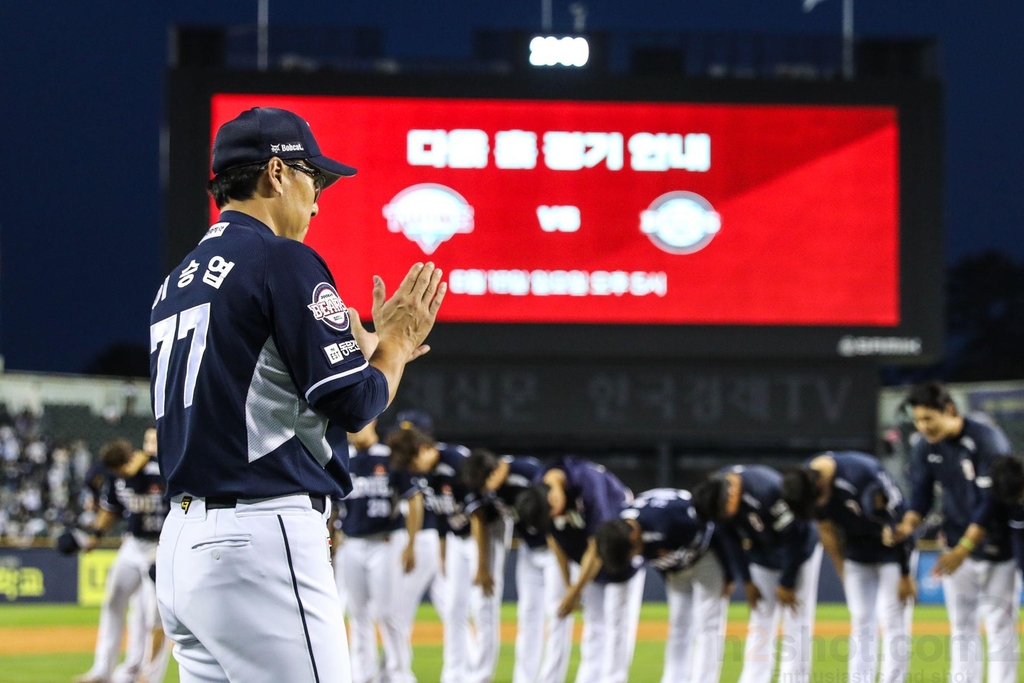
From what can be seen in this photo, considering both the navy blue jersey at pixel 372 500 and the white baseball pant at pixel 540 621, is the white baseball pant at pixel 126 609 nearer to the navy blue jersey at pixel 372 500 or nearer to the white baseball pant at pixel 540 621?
the navy blue jersey at pixel 372 500

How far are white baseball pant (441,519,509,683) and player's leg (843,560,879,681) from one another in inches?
93.9

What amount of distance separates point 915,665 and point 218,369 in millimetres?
9144

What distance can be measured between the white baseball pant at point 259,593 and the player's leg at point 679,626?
5.41 meters

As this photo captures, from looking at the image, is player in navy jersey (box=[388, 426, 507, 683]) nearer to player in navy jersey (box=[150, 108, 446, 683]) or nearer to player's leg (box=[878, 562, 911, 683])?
player's leg (box=[878, 562, 911, 683])

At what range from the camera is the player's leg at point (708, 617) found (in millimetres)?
7516

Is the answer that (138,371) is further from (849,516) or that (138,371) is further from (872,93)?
(849,516)

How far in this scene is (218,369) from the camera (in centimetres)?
246

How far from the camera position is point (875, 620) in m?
7.50

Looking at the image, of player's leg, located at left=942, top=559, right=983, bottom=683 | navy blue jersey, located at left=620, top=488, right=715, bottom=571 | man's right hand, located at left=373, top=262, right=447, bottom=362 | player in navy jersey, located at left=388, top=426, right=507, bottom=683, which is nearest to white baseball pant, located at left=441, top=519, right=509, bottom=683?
player in navy jersey, located at left=388, top=426, right=507, bottom=683

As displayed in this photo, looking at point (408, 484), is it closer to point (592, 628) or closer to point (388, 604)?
point (388, 604)

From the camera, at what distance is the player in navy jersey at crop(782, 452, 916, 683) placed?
730 centimetres

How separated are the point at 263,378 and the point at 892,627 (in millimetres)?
5766

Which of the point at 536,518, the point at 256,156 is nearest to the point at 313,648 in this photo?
the point at 256,156

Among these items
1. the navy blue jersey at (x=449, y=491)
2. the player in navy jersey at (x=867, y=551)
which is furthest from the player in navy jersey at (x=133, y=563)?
the player in navy jersey at (x=867, y=551)
